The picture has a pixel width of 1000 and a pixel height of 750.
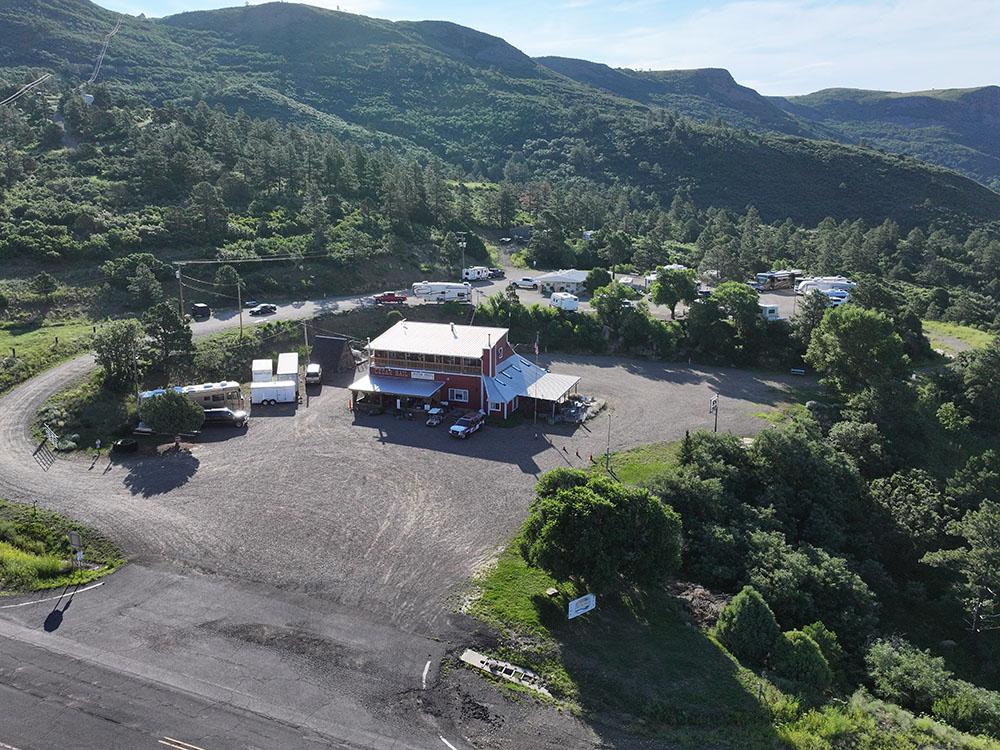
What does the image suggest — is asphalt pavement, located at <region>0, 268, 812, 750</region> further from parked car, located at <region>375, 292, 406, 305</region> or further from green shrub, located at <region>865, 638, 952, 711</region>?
parked car, located at <region>375, 292, 406, 305</region>

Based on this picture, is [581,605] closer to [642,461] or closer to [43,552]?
[642,461]

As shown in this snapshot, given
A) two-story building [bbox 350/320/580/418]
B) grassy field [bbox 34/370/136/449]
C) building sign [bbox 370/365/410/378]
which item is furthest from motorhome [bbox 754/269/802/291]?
grassy field [bbox 34/370/136/449]

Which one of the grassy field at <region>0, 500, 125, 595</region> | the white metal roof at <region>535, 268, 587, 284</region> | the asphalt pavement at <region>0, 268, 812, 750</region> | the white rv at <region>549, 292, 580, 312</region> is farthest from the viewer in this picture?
the white metal roof at <region>535, 268, 587, 284</region>

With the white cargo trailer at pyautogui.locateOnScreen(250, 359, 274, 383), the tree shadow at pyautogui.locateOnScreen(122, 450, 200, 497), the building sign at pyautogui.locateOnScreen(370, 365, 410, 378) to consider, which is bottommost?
the tree shadow at pyautogui.locateOnScreen(122, 450, 200, 497)

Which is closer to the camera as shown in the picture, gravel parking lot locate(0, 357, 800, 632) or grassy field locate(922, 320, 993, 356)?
gravel parking lot locate(0, 357, 800, 632)

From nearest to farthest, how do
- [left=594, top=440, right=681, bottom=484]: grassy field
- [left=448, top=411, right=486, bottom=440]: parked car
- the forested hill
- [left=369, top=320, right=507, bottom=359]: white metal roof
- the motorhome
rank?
[left=594, top=440, right=681, bottom=484]: grassy field
[left=448, top=411, right=486, bottom=440]: parked car
[left=369, top=320, right=507, bottom=359]: white metal roof
the motorhome
the forested hill

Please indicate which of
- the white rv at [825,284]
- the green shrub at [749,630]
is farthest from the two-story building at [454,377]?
the white rv at [825,284]

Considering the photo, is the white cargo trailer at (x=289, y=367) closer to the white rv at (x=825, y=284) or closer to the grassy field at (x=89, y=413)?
the grassy field at (x=89, y=413)

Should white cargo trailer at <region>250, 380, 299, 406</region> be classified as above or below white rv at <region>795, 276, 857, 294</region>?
below

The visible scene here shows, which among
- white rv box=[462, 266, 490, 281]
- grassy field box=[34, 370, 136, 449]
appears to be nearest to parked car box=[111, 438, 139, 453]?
grassy field box=[34, 370, 136, 449]
